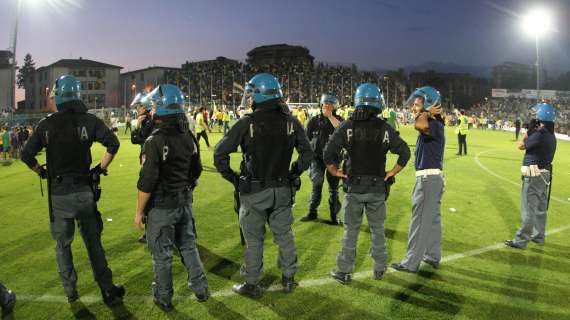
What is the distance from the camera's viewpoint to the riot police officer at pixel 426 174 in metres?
5.23

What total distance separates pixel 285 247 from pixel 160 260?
50.1 inches

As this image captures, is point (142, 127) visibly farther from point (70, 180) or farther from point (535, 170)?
point (535, 170)

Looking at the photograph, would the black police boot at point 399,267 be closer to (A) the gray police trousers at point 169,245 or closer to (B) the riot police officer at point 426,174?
(B) the riot police officer at point 426,174

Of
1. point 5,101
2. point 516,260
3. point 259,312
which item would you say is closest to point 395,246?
point 516,260

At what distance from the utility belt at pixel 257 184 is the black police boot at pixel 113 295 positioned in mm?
1631

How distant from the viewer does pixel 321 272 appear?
17.8ft

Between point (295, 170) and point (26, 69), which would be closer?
point (295, 170)

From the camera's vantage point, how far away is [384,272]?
5223 millimetres

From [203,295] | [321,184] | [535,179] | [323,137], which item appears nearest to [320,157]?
[323,137]

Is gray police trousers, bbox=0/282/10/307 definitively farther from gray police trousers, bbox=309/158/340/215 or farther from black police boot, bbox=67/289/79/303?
gray police trousers, bbox=309/158/340/215

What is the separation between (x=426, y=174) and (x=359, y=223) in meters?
1.06

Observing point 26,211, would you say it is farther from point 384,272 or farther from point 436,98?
point 436,98

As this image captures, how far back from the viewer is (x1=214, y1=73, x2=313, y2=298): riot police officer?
14.7 ft

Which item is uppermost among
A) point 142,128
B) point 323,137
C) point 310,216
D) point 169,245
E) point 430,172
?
point 142,128
